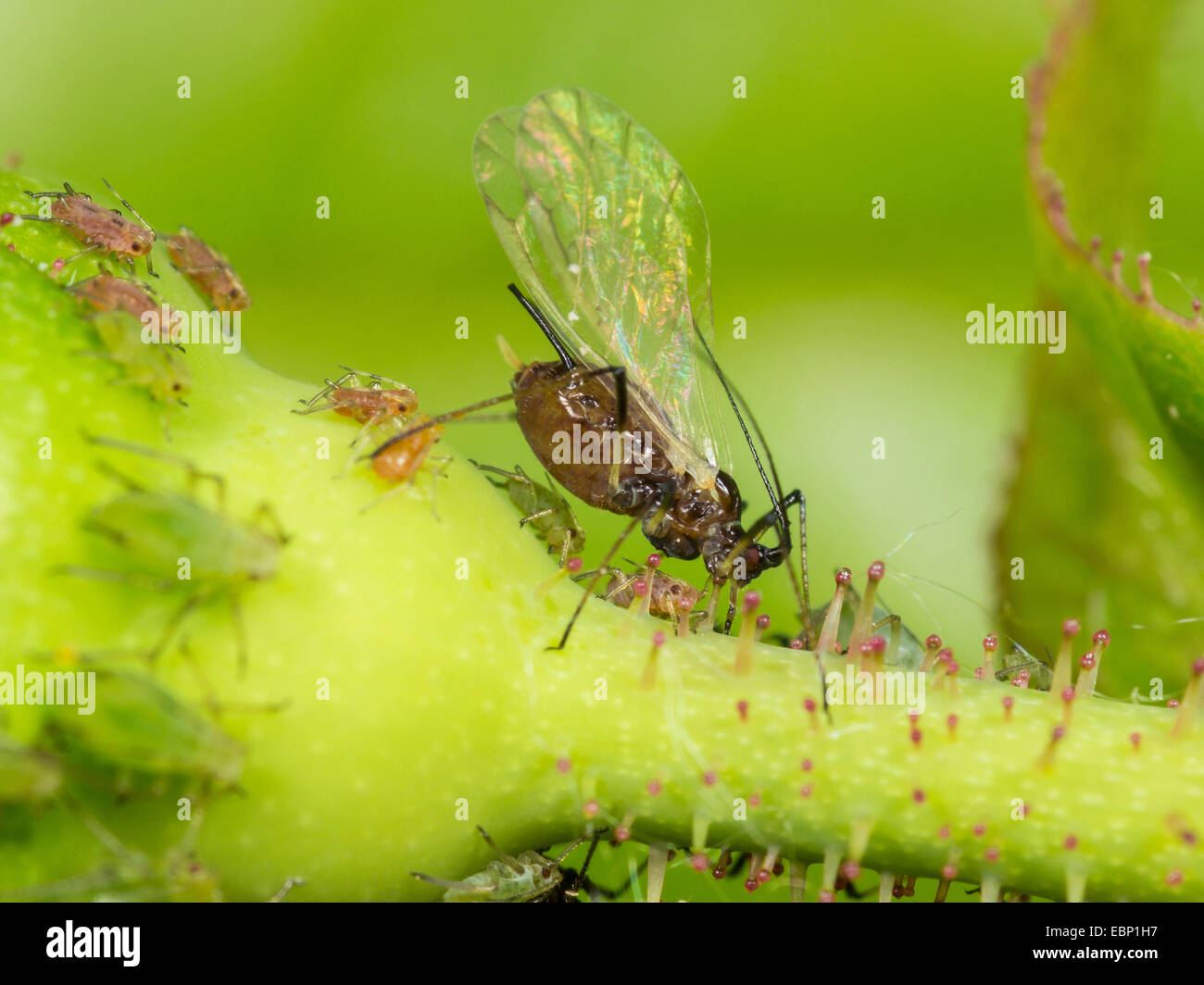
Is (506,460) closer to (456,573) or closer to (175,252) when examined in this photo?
(175,252)

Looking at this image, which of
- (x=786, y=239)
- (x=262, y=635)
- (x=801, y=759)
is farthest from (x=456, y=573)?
(x=786, y=239)

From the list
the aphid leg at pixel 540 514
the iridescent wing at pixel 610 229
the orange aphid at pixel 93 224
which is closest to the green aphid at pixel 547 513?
the aphid leg at pixel 540 514

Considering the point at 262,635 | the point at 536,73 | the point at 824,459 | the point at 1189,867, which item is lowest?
the point at 1189,867

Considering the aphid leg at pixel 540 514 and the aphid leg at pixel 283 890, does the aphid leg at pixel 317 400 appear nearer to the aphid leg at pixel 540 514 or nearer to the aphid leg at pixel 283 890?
the aphid leg at pixel 540 514

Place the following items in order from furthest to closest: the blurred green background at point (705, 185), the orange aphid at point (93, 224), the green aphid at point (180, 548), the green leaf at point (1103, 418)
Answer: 1. the blurred green background at point (705, 185)
2. the green leaf at point (1103, 418)
3. the orange aphid at point (93, 224)
4. the green aphid at point (180, 548)

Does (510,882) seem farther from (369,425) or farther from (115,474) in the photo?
(115,474)

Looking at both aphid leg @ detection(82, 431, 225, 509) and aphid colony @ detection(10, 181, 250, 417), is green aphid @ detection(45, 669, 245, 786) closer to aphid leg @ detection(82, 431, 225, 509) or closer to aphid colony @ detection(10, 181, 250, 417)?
aphid leg @ detection(82, 431, 225, 509)
